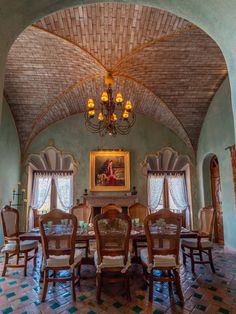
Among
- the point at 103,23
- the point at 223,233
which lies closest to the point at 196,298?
the point at 223,233

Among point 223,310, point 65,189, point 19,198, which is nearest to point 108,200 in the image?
point 65,189

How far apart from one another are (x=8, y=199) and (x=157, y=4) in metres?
5.74

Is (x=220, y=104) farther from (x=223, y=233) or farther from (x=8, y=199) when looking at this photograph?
(x=8, y=199)

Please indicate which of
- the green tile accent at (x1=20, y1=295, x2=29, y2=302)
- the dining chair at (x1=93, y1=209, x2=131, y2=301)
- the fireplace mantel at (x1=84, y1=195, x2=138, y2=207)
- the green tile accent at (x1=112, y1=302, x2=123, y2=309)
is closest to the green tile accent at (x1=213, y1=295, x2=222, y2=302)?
the dining chair at (x1=93, y1=209, x2=131, y2=301)

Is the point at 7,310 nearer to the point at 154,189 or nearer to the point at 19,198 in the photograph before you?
the point at 19,198

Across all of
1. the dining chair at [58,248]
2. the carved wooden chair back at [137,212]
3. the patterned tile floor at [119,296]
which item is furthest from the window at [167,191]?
the dining chair at [58,248]

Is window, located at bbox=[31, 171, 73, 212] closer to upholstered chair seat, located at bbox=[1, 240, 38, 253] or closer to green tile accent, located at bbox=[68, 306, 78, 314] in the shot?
upholstered chair seat, located at bbox=[1, 240, 38, 253]

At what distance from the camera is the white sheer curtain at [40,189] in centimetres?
700

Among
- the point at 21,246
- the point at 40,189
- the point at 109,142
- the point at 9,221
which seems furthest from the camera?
the point at 109,142

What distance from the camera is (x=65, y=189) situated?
7.05 meters

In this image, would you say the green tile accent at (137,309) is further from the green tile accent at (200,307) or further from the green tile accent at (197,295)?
the green tile accent at (197,295)

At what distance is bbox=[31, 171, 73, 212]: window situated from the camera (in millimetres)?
6987

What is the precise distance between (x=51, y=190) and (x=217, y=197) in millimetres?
5259

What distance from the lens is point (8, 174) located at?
5805 mm
